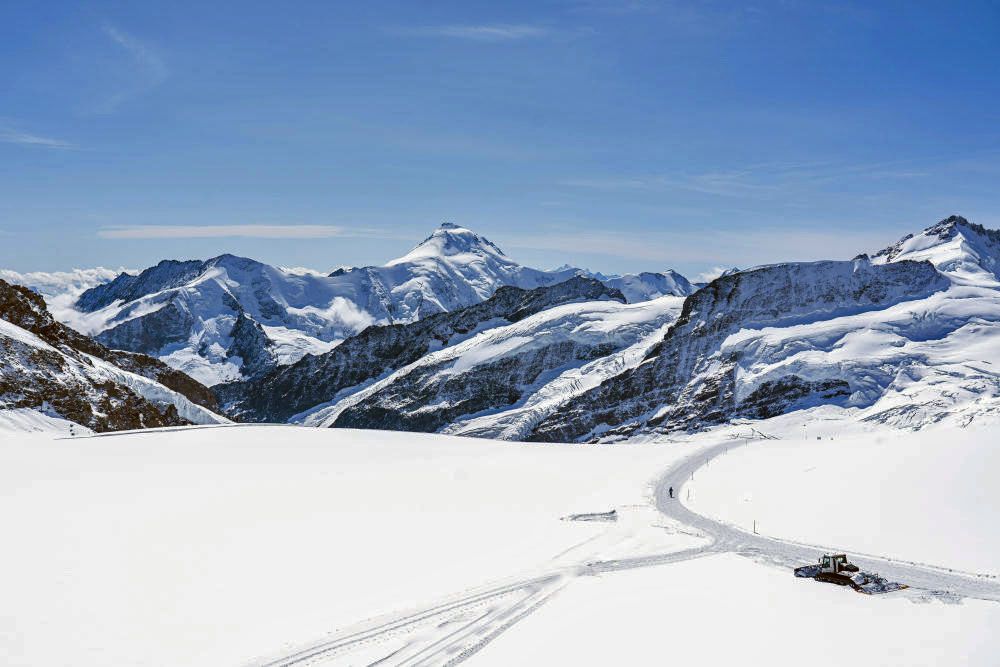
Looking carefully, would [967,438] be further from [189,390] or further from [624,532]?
[189,390]

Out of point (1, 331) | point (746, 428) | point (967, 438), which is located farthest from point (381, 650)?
point (746, 428)

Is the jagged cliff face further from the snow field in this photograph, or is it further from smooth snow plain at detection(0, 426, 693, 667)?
the snow field

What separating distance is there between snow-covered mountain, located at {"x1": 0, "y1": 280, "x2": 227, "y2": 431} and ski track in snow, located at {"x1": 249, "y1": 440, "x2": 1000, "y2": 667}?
85.1 metres

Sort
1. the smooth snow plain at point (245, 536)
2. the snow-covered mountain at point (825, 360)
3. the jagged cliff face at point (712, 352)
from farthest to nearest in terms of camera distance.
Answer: the jagged cliff face at point (712, 352) < the snow-covered mountain at point (825, 360) < the smooth snow plain at point (245, 536)

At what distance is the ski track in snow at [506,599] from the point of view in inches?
924

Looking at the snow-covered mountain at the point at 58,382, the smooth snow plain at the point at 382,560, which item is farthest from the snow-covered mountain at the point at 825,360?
the snow-covered mountain at the point at 58,382

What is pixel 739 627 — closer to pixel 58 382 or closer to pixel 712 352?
pixel 58 382

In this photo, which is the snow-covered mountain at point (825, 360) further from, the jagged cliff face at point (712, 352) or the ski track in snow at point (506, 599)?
the ski track in snow at point (506, 599)

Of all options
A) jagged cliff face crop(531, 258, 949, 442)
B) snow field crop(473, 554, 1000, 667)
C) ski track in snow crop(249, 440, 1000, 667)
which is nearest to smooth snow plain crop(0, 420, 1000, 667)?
snow field crop(473, 554, 1000, 667)

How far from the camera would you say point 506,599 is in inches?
1134

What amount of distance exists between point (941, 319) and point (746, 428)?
73428 mm

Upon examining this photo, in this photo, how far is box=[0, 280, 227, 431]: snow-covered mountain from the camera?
311 ft

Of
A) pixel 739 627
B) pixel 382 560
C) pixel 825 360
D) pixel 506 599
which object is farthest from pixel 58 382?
pixel 825 360

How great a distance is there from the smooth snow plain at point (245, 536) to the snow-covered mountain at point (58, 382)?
45.9 meters
